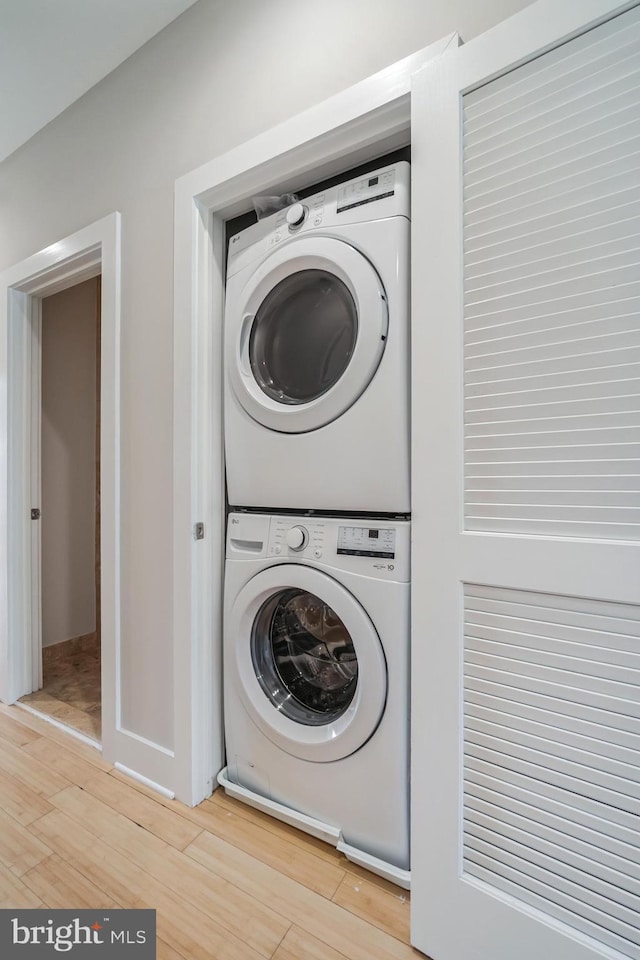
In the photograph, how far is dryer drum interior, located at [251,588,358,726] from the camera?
1.27 metres

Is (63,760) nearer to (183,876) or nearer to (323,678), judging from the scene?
(183,876)

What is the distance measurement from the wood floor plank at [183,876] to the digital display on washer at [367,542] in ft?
2.86

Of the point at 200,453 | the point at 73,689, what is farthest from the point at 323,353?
the point at 73,689

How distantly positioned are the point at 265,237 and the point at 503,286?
782mm

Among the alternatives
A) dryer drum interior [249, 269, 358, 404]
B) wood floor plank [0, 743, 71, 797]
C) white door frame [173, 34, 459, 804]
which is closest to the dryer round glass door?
dryer drum interior [249, 269, 358, 404]

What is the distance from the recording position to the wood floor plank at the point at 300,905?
0.96 meters

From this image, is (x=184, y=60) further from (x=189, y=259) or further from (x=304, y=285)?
(x=304, y=285)

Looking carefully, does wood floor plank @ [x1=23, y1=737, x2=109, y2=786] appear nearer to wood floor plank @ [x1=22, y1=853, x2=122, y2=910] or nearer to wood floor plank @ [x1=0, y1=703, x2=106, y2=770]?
wood floor plank @ [x1=0, y1=703, x2=106, y2=770]

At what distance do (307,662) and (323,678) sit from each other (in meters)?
0.07

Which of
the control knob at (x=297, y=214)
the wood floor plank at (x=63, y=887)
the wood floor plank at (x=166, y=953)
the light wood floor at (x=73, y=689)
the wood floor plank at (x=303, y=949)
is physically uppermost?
the control knob at (x=297, y=214)

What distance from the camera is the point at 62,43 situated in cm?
153

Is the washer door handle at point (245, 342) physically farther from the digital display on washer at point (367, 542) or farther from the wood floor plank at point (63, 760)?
the wood floor plank at point (63, 760)

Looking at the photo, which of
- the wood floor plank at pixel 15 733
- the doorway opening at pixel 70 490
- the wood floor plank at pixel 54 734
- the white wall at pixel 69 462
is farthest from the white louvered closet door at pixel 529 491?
the white wall at pixel 69 462

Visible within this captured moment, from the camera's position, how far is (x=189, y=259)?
1.40 meters
